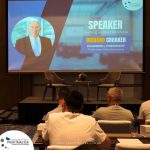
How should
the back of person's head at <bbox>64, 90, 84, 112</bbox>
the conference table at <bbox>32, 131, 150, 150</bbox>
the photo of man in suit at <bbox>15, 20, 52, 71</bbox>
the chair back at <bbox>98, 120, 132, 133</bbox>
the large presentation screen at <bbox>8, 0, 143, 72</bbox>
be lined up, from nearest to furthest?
the conference table at <bbox>32, 131, 150, 150</bbox>
the back of person's head at <bbox>64, 90, 84, 112</bbox>
the chair back at <bbox>98, 120, 132, 133</bbox>
the large presentation screen at <bbox>8, 0, 143, 72</bbox>
the photo of man in suit at <bbox>15, 20, 52, 71</bbox>

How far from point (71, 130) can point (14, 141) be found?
0.42 meters

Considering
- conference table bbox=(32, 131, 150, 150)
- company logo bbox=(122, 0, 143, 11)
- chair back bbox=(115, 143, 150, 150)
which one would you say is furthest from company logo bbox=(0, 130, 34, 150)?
company logo bbox=(122, 0, 143, 11)

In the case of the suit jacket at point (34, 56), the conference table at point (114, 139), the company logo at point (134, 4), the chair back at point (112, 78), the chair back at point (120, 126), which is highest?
the company logo at point (134, 4)

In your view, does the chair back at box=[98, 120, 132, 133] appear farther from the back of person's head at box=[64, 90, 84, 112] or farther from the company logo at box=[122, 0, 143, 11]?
the company logo at box=[122, 0, 143, 11]

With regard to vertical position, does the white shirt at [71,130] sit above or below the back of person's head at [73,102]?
below

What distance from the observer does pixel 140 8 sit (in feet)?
28.8

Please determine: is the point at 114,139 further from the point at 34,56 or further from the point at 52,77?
the point at 34,56

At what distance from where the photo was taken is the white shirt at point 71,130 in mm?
2818

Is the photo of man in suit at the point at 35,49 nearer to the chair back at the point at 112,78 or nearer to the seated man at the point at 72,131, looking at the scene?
the chair back at the point at 112,78

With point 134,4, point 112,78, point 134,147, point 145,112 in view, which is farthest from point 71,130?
point 134,4

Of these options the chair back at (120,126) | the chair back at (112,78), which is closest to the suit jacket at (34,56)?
the chair back at (112,78)

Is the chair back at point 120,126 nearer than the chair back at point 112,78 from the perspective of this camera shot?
Yes

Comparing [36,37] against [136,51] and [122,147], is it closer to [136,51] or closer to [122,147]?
[136,51]

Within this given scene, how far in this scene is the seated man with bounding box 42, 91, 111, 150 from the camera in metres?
2.81
